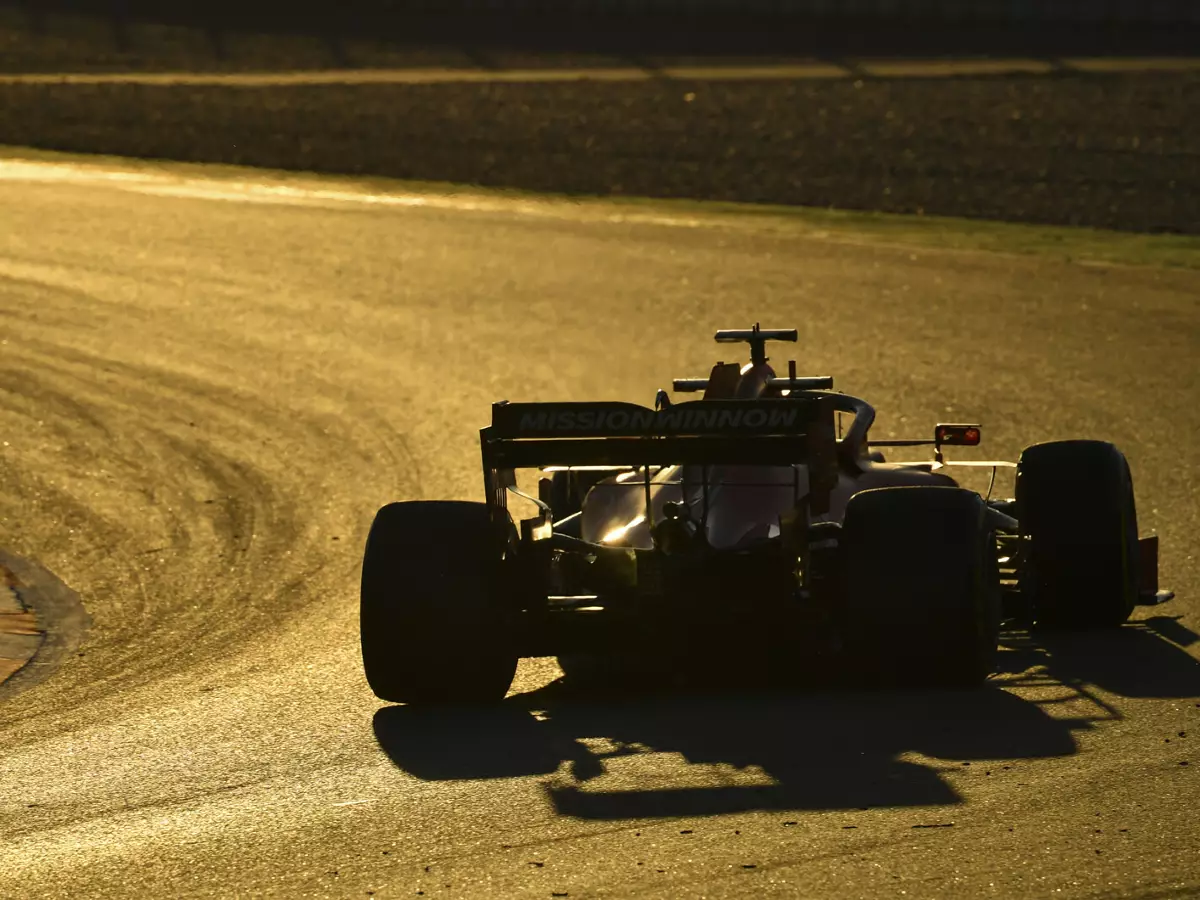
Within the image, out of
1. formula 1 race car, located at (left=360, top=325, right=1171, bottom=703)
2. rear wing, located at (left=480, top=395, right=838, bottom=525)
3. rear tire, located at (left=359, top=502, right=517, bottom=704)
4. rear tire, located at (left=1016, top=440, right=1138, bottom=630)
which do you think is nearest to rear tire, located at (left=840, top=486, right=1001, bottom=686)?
formula 1 race car, located at (left=360, top=325, right=1171, bottom=703)

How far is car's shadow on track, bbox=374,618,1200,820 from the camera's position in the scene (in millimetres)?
7047

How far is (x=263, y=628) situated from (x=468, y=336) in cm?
1145

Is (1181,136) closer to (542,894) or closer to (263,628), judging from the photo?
(263,628)

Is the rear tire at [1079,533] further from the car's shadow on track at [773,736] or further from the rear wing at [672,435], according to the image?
the rear wing at [672,435]

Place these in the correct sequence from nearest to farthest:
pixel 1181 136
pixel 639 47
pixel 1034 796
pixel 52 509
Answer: pixel 1034 796, pixel 52 509, pixel 1181 136, pixel 639 47

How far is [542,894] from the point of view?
603 cm

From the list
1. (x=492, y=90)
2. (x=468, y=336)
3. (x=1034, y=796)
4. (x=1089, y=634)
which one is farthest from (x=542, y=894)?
(x=492, y=90)

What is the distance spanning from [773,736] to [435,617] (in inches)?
61.5

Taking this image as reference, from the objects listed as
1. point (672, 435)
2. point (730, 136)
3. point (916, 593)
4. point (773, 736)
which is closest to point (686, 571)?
point (672, 435)

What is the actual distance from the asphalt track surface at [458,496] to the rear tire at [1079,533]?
0.32 meters

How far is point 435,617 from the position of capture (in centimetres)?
862

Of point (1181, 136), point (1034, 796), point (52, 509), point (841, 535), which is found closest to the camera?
point (1034, 796)

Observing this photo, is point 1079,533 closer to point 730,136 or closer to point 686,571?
point 686,571

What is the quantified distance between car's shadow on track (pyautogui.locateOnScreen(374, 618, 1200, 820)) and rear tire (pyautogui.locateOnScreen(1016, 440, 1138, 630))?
0.74 metres
